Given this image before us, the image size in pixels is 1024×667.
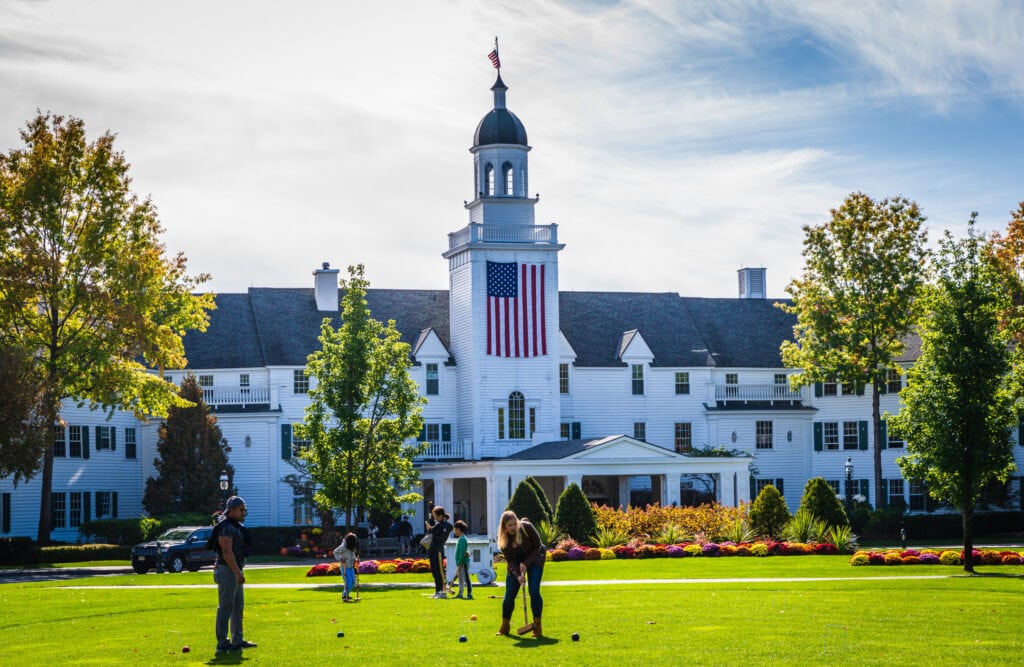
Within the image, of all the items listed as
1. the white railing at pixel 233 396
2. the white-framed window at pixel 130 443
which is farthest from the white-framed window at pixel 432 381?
the white-framed window at pixel 130 443

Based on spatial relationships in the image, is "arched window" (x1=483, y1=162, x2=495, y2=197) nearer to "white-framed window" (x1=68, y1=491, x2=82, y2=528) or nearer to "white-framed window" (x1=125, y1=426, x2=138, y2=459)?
"white-framed window" (x1=125, y1=426, x2=138, y2=459)

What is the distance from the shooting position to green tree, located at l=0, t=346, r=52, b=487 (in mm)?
45406

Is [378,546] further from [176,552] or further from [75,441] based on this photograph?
[75,441]

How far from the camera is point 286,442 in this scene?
2586 inches

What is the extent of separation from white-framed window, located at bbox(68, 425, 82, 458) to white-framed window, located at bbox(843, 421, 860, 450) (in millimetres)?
37042

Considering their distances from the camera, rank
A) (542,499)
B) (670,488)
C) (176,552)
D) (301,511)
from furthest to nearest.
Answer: (301,511)
(670,488)
(542,499)
(176,552)

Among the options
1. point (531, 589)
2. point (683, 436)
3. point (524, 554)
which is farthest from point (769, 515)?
point (524, 554)

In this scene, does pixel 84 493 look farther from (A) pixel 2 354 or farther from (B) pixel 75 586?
(B) pixel 75 586

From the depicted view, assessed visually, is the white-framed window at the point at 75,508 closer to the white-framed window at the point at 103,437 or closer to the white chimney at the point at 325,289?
the white-framed window at the point at 103,437

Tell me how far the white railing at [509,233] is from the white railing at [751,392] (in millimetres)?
12347

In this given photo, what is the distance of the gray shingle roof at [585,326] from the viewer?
225 feet

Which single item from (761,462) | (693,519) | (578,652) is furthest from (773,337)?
(578,652)

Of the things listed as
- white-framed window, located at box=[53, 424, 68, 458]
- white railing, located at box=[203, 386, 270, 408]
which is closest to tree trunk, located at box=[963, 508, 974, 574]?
white railing, located at box=[203, 386, 270, 408]

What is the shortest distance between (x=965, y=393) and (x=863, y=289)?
3004 centimetres
